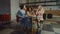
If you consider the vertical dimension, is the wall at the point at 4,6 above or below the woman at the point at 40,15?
above

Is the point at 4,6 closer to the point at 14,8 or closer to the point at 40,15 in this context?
the point at 14,8

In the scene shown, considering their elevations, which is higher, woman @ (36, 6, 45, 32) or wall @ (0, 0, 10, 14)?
wall @ (0, 0, 10, 14)

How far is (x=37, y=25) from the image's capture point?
43.5 inches

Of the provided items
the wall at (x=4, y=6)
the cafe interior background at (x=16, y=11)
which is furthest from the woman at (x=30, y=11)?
the wall at (x=4, y=6)

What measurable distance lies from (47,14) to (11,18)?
14.5 inches

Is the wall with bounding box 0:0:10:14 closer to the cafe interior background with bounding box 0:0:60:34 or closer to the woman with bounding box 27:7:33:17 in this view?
the cafe interior background with bounding box 0:0:60:34

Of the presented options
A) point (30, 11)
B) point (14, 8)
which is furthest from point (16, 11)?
point (30, 11)

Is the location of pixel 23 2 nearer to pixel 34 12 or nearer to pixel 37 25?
pixel 34 12

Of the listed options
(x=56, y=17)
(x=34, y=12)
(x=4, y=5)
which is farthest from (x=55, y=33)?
(x=4, y=5)

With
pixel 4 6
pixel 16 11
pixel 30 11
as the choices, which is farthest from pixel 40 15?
pixel 4 6

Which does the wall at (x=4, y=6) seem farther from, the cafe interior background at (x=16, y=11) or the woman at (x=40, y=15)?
the woman at (x=40, y=15)

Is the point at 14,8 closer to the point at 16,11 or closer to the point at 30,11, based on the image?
the point at 16,11

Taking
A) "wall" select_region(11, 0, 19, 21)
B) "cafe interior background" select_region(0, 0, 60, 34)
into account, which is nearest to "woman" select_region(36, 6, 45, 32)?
"cafe interior background" select_region(0, 0, 60, 34)

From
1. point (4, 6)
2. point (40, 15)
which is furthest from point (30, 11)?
point (4, 6)
